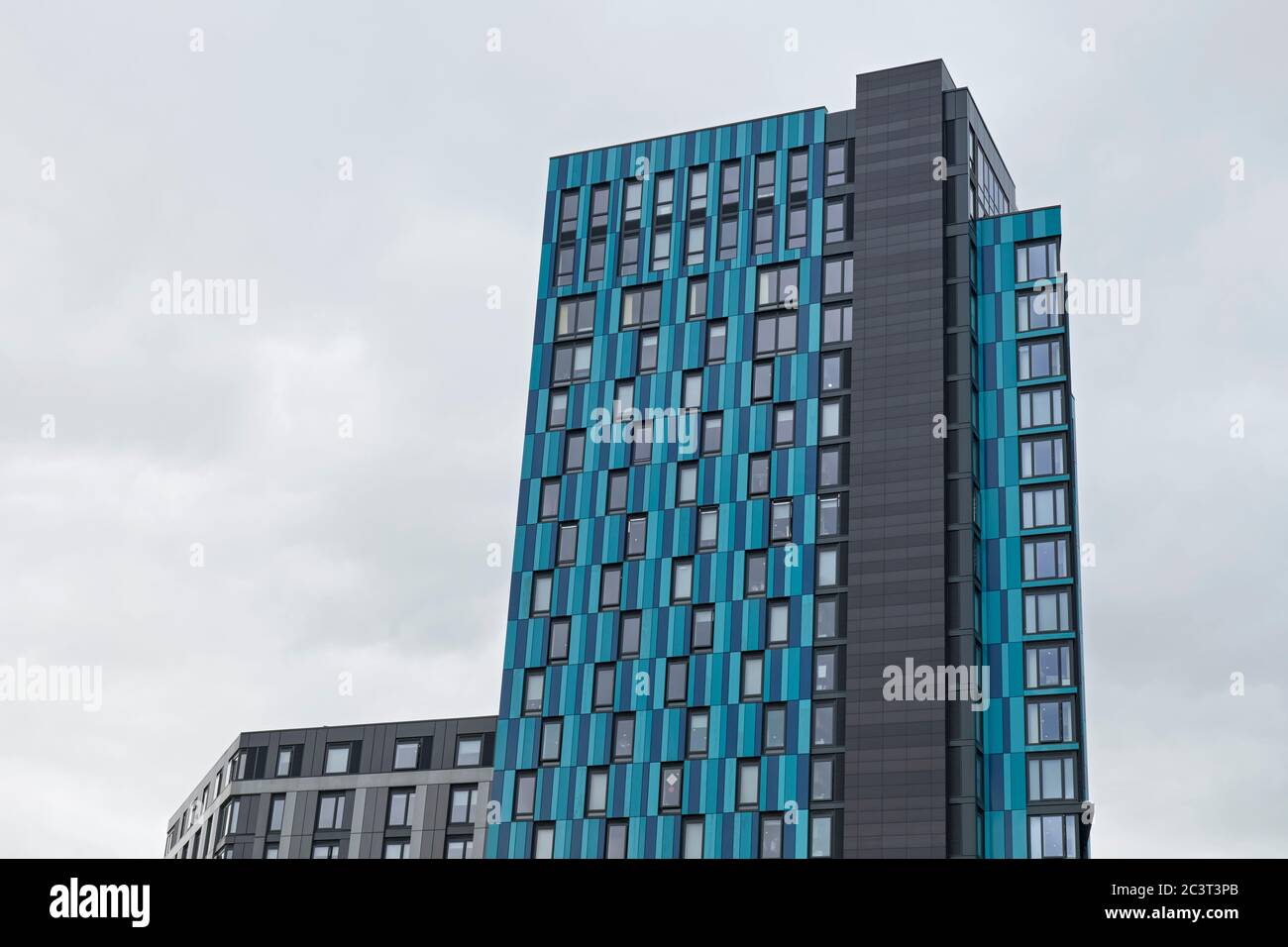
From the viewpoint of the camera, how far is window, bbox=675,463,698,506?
10372cm

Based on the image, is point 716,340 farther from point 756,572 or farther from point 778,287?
point 756,572

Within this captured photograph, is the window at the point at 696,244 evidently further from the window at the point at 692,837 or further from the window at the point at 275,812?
the window at the point at 275,812

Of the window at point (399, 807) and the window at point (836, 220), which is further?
the window at point (399, 807)

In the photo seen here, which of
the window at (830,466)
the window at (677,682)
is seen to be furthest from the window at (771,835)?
the window at (830,466)

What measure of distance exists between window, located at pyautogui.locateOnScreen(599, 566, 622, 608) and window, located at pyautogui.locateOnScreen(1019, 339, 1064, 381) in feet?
91.6

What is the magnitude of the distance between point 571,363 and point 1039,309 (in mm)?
30984

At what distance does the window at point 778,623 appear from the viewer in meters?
98.1

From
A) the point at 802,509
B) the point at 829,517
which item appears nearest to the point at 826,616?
the point at 829,517

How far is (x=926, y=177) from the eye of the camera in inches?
4230

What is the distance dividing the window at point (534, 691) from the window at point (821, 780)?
18.1 m

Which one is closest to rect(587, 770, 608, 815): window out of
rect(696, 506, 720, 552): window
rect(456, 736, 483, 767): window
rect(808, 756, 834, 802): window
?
rect(808, 756, 834, 802): window

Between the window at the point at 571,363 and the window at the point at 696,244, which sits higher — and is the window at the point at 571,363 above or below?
below
